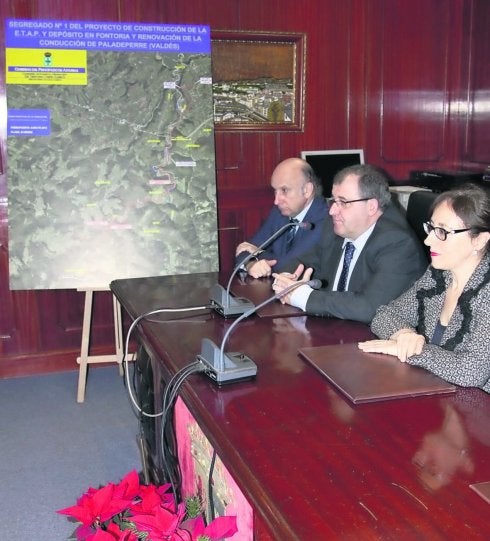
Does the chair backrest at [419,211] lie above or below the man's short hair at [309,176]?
below

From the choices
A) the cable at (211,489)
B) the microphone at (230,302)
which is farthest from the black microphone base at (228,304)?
the cable at (211,489)

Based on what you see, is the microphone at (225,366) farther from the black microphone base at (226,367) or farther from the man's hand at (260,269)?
the man's hand at (260,269)

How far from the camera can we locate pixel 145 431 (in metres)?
2.32

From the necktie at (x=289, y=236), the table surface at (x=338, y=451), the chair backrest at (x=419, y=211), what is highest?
the chair backrest at (x=419, y=211)

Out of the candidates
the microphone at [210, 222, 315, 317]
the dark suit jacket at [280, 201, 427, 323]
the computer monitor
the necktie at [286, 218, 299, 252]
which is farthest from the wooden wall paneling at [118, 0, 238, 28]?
the microphone at [210, 222, 315, 317]

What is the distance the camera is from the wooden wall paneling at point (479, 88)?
3.97 meters

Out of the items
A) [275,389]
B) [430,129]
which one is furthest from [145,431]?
[430,129]

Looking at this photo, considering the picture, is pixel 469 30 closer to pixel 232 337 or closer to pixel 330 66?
pixel 330 66

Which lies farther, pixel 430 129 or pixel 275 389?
pixel 430 129

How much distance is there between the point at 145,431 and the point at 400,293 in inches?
39.5

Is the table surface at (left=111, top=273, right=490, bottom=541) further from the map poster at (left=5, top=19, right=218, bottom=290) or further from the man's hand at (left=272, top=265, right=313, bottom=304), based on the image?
the map poster at (left=5, top=19, right=218, bottom=290)

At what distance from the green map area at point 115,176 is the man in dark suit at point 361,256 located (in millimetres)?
1090

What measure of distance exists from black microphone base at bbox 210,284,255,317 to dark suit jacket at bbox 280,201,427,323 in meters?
0.21

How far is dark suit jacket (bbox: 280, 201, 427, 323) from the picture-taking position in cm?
214
